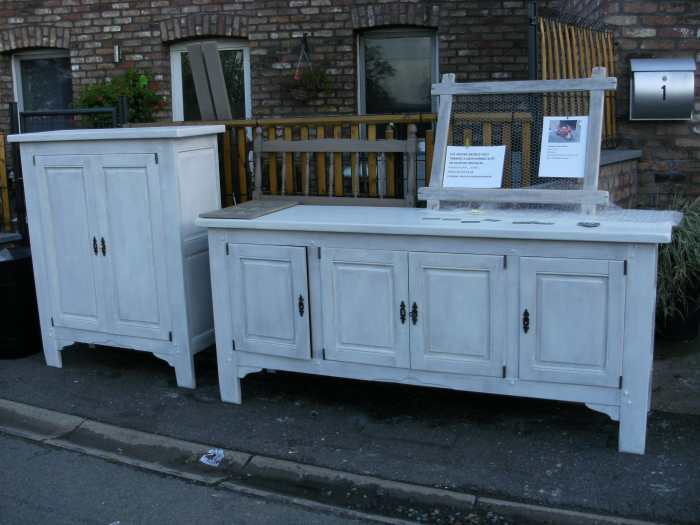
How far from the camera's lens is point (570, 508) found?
3.79 meters

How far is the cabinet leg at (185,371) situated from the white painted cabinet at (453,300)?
367 millimetres

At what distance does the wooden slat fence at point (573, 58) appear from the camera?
17.2ft

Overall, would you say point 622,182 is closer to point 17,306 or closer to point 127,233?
point 127,233

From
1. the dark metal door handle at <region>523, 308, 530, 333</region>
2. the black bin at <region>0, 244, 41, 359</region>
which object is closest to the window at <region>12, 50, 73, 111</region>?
the black bin at <region>0, 244, 41, 359</region>

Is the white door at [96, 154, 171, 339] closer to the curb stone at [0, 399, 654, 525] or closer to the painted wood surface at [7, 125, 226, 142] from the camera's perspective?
the painted wood surface at [7, 125, 226, 142]

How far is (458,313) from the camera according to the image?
4.40 m

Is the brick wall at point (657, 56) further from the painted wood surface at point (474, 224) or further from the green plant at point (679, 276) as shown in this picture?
the painted wood surface at point (474, 224)

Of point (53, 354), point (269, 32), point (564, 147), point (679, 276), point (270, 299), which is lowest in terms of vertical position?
point (53, 354)

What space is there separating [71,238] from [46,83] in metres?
5.56

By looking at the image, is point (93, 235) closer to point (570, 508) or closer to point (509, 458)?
point (509, 458)

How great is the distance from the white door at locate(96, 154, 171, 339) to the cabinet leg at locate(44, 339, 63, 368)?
2.11ft

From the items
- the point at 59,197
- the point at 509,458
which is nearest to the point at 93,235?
the point at 59,197

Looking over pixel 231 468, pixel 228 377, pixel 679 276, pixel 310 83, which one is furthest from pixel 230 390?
pixel 310 83

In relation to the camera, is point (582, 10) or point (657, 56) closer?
point (657, 56)
